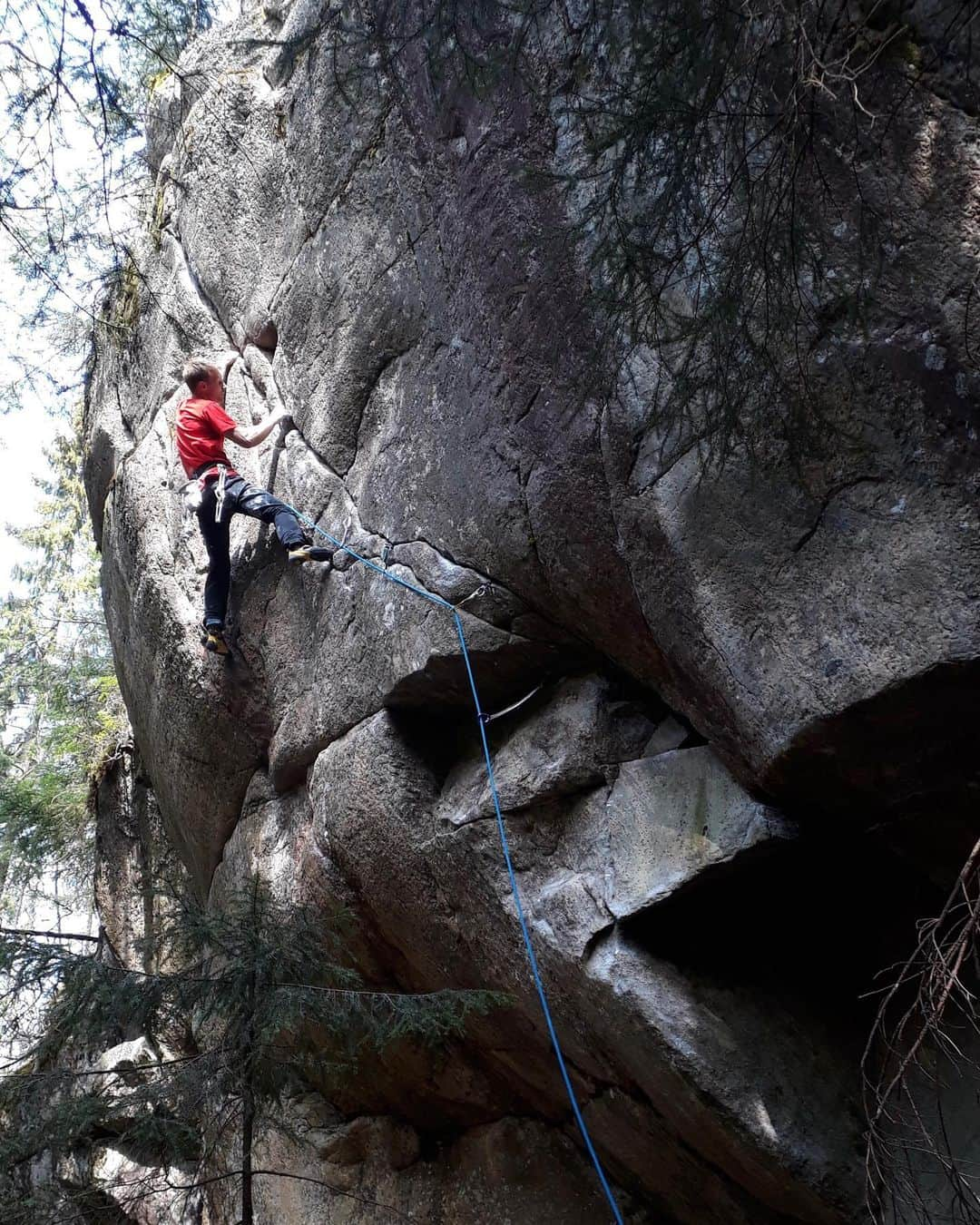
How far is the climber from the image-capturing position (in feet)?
23.2

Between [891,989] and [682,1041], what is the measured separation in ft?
3.49

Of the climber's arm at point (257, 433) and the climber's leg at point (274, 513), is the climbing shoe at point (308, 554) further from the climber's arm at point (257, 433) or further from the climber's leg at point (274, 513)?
the climber's arm at point (257, 433)

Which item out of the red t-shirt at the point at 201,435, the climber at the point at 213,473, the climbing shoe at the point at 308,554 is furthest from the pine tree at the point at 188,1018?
the red t-shirt at the point at 201,435

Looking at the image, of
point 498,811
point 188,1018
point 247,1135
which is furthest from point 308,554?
point 247,1135

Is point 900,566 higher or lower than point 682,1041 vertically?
higher

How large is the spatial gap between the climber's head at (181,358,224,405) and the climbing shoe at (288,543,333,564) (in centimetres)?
140

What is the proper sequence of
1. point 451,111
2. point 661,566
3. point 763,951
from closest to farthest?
1. point 661,566
2. point 763,951
3. point 451,111

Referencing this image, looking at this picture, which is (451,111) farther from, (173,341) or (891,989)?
(891,989)

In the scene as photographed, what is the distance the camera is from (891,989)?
4.02 meters

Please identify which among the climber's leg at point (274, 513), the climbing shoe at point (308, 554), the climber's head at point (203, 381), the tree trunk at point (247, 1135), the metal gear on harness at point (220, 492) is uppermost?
the climber's head at point (203, 381)

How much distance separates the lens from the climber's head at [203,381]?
7258 mm

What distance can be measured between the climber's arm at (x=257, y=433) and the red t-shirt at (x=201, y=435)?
2.1 inches

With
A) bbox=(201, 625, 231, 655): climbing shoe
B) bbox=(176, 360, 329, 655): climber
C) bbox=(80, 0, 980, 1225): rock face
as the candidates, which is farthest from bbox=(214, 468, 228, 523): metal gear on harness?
bbox=(201, 625, 231, 655): climbing shoe

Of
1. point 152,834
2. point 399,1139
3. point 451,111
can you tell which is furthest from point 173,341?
point 399,1139
